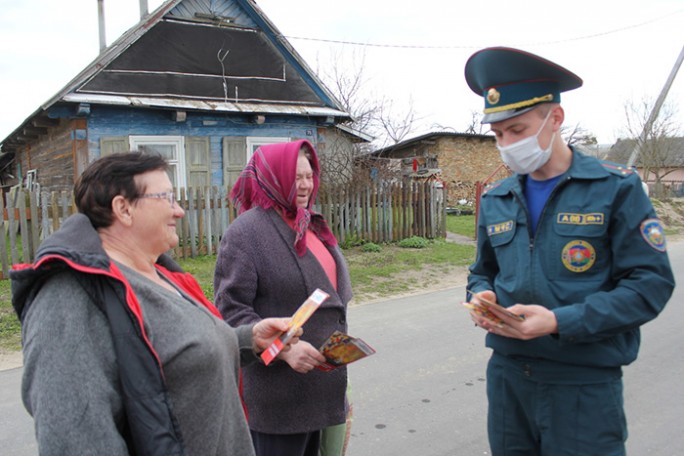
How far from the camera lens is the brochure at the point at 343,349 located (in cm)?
202

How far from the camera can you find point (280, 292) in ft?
7.48

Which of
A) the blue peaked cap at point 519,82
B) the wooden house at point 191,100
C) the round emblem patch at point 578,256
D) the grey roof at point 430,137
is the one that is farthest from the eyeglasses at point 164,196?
the grey roof at point 430,137

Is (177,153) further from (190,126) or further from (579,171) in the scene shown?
(579,171)

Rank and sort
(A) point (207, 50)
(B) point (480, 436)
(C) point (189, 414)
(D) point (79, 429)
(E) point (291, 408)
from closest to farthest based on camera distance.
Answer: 1. (D) point (79, 429)
2. (C) point (189, 414)
3. (E) point (291, 408)
4. (B) point (480, 436)
5. (A) point (207, 50)

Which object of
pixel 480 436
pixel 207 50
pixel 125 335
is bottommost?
pixel 480 436

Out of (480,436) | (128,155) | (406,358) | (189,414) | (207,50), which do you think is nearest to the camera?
(189,414)

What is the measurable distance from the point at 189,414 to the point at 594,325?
135cm

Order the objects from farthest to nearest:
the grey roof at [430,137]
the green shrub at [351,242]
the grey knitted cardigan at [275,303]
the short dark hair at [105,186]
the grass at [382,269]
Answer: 1. the grey roof at [430,137]
2. the green shrub at [351,242]
3. the grass at [382,269]
4. the grey knitted cardigan at [275,303]
5. the short dark hair at [105,186]

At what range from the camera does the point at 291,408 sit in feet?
7.38

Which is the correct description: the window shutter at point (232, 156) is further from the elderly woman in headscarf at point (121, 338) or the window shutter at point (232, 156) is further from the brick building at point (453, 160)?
the brick building at point (453, 160)

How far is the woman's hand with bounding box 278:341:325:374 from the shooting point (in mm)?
2102

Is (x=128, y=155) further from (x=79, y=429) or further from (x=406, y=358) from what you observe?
(x=406, y=358)

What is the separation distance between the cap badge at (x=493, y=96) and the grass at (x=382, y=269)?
17.5 ft

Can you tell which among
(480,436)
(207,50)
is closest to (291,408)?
(480,436)
